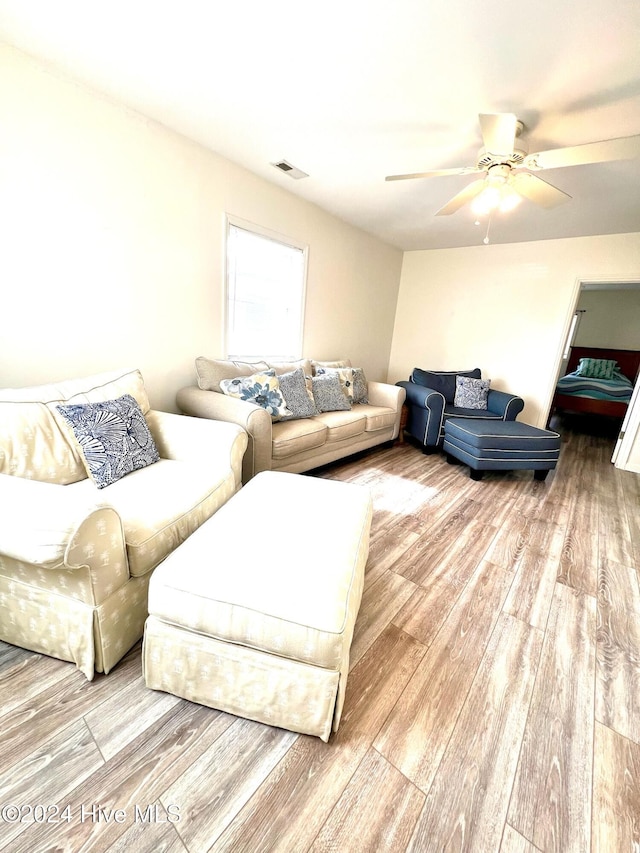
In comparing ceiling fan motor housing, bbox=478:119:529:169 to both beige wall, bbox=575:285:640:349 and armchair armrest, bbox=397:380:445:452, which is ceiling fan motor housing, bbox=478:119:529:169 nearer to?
armchair armrest, bbox=397:380:445:452

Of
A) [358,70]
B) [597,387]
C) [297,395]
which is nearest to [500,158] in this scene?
[358,70]

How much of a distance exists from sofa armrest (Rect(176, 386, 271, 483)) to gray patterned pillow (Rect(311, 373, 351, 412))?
0.96 m

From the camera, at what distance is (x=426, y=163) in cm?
247

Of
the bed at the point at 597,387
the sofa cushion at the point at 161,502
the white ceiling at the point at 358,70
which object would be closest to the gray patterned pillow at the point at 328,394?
the sofa cushion at the point at 161,502

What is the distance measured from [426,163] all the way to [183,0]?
68.9 inches

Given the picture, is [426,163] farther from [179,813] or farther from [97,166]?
[179,813]

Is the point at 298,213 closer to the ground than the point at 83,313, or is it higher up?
higher up

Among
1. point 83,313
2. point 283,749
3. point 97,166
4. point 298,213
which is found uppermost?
point 298,213

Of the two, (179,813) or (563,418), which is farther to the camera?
(563,418)

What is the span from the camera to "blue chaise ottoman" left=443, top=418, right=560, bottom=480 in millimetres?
3029

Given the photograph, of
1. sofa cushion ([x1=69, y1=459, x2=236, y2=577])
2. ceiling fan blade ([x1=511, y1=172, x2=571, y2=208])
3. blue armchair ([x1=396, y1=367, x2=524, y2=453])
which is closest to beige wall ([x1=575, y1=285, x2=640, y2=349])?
blue armchair ([x1=396, y1=367, x2=524, y2=453])

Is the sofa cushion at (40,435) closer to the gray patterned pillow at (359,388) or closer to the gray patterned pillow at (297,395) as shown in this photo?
the gray patterned pillow at (297,395)

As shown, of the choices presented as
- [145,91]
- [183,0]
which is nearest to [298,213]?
[145,91]

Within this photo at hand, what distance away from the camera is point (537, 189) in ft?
7.07
